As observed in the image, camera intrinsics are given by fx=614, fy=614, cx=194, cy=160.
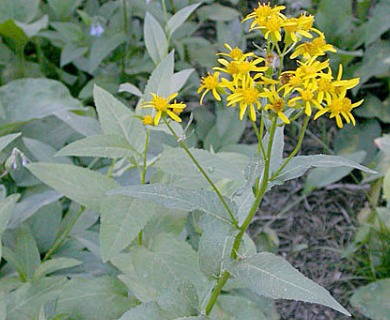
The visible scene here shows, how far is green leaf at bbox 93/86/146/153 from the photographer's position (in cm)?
145

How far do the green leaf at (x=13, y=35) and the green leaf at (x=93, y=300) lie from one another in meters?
1.08

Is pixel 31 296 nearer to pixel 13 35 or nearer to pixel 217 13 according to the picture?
pixel 13 35

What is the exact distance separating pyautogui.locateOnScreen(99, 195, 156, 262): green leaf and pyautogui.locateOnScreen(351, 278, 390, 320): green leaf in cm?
81

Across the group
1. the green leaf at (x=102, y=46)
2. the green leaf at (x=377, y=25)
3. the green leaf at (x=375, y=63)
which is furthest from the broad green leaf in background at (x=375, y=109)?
the green leaf at (x=102, y=46)

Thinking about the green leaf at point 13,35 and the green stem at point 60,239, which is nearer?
the green stem at point 60,239

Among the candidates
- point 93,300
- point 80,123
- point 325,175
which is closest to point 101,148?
point 93,300

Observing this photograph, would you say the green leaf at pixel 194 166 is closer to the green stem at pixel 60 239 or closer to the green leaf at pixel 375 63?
the green stem at pixel 60 239

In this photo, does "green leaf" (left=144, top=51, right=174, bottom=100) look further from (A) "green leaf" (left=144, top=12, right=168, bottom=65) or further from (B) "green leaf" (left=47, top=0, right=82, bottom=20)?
(B) "green leaf" (left=47, top=0, right=82, bottom=20)

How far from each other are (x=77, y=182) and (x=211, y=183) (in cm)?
48

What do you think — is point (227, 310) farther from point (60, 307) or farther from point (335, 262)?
point (335, 262)

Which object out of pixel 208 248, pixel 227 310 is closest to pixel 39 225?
pixel 227 310

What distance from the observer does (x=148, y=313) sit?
111cm

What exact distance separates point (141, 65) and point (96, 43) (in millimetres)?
190

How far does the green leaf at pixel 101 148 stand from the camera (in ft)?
4.35
